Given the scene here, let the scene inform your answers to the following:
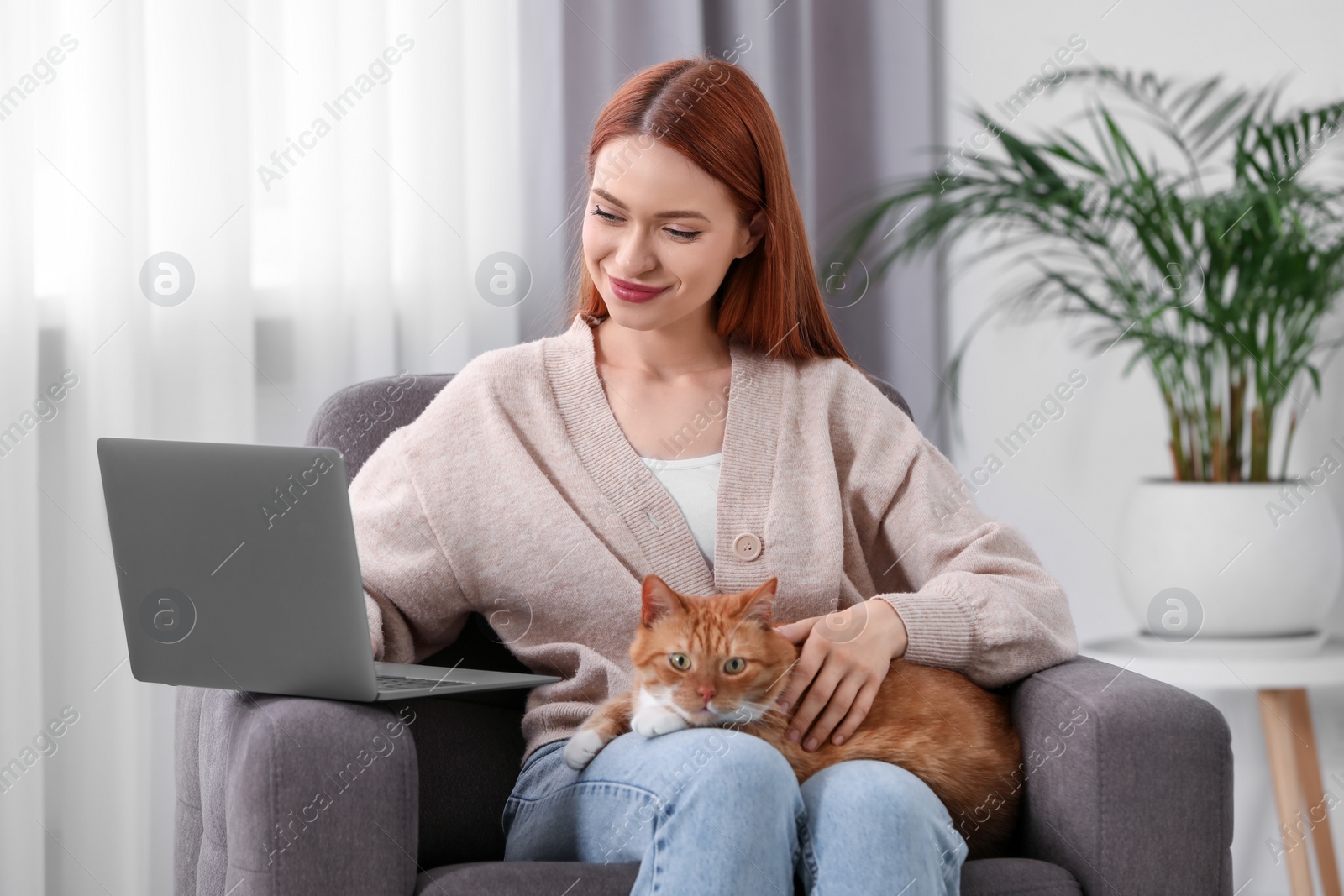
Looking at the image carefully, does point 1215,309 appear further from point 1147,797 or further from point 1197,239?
point 1147,797

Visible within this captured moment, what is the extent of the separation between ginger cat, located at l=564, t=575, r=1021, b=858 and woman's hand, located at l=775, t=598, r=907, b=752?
14 mm

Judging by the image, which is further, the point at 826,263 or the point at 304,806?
the point at 826,263

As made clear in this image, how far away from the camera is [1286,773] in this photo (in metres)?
1.85

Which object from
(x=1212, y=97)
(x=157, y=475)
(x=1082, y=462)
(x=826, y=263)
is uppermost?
(x=1212, y=97)

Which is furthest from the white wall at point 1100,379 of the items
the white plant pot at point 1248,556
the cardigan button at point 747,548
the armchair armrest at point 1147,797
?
the cardigan button at point 747,548

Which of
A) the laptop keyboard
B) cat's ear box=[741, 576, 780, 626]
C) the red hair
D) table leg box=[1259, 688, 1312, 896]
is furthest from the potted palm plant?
the laptop keyboard

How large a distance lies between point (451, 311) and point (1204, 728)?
1281mm

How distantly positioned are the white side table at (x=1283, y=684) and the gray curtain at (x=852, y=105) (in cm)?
66

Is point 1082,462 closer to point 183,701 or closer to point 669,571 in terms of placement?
point 669,571

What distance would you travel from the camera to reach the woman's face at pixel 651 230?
50.2 inches

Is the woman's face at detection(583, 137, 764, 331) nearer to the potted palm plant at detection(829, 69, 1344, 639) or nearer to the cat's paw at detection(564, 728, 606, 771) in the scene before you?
the cat's paw at detection(564, 728, 606, 771)

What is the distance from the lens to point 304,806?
0.95 m

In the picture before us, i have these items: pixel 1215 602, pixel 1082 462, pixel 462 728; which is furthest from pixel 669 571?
pixel 1082 462

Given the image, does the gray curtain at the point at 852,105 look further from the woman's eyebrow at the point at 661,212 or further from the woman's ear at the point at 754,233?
the woman's eyebrow at the point at 661,212
